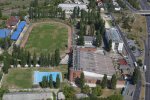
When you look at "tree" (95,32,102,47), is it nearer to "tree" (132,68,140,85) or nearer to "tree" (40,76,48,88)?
"tree" (132,68,140,85)

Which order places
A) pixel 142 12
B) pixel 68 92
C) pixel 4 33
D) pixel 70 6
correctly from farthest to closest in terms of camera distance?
1. pixel 70 6
2. pixel 142 12
3. pixel 4 33
4. pixel 68 92

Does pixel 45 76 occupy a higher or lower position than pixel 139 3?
lower

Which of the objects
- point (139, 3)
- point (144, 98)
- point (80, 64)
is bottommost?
point (144, 98)

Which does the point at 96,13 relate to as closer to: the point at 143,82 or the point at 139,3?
the point at 139,3

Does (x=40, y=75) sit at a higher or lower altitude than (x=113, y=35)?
lower

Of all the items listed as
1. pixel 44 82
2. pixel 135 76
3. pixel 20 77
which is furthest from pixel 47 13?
pixel 135 76

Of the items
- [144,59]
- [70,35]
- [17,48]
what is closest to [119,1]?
[70,35]

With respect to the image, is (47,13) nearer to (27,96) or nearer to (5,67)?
(5,67)
